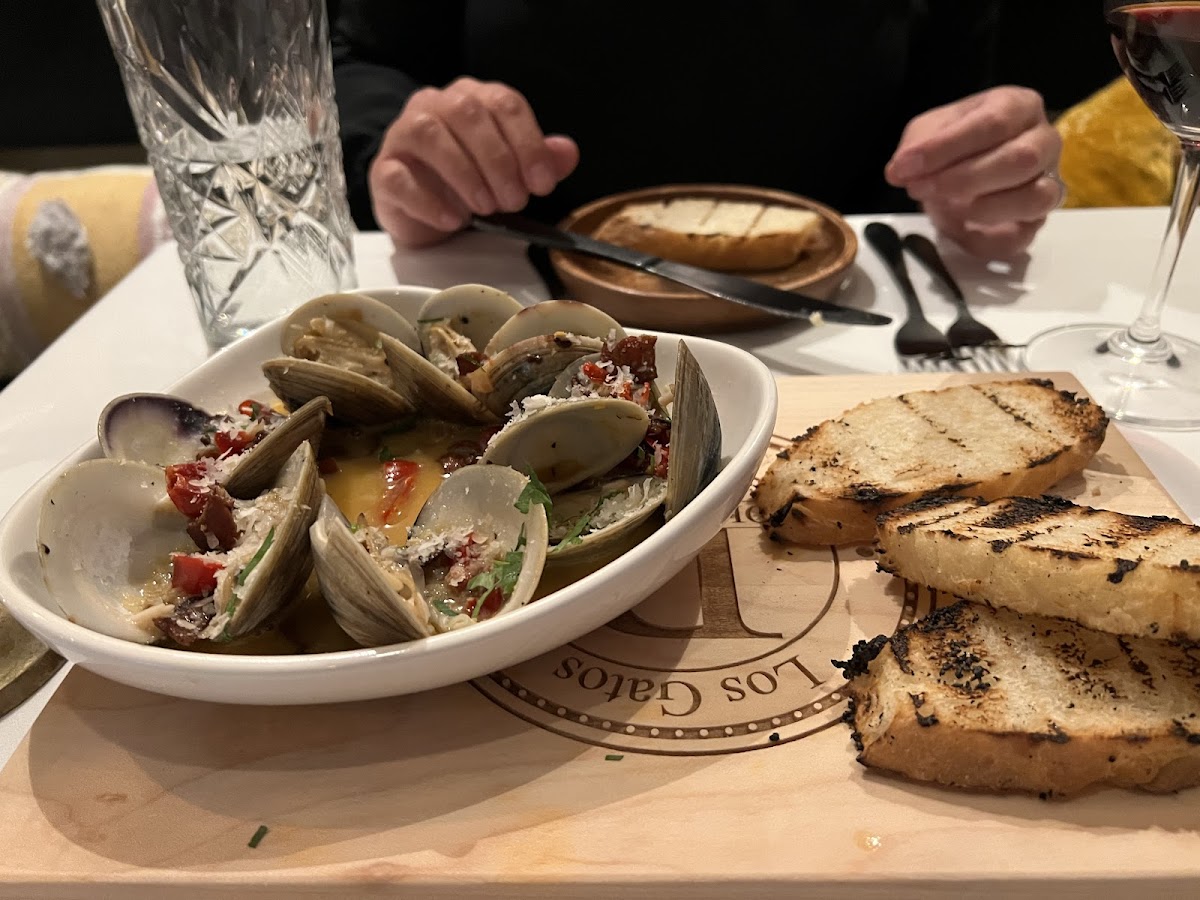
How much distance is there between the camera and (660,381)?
146 centimetres

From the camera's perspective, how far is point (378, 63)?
3430 millimetres

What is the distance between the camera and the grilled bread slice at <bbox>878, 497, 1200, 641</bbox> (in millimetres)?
961

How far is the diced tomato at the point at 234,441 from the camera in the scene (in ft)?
4.07

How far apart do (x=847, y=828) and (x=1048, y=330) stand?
5.28 feet

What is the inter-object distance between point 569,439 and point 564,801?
468mm

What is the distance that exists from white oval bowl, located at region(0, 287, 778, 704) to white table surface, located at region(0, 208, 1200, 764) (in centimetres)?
75

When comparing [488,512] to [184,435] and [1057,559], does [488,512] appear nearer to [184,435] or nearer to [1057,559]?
[184,435]

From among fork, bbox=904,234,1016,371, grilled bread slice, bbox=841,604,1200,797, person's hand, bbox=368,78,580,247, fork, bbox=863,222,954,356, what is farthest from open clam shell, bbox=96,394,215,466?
fork, bbox=904,234,1016,371

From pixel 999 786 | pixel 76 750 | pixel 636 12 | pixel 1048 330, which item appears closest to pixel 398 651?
pixel 76 750

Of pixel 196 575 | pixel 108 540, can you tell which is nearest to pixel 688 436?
pixel 196 575

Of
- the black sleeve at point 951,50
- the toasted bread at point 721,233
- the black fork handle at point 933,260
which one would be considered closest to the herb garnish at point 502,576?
the toasted bread at point 721,233

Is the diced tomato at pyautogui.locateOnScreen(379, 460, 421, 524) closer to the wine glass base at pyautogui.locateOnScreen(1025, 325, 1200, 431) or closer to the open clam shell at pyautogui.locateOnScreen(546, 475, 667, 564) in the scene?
the open clam shell at pyautogui.locateOnScreen(546, 475, 667, 564)

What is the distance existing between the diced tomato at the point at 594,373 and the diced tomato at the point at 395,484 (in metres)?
0.31

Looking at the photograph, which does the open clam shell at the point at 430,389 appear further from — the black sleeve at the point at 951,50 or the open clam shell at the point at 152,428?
the black sleeve at the point at 951,50
